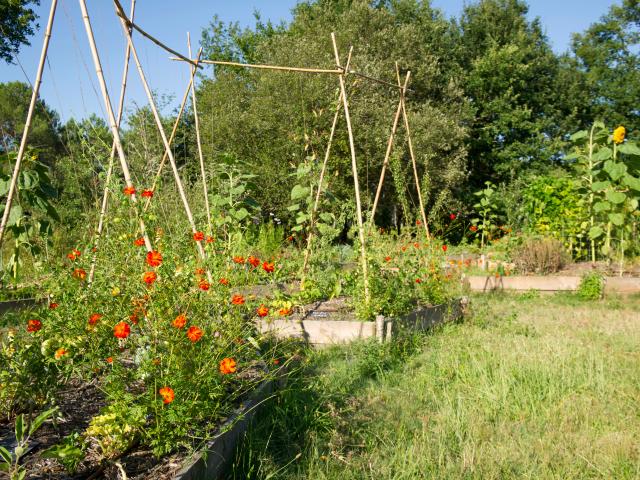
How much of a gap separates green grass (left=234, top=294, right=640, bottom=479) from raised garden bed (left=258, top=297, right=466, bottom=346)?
0.57 feet

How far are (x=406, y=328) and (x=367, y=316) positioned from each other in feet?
1.08

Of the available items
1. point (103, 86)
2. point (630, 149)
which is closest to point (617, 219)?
point (630, 149)

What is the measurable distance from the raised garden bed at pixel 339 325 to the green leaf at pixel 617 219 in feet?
10.6

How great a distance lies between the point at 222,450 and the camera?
2.05m

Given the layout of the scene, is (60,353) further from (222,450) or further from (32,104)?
(32,104)

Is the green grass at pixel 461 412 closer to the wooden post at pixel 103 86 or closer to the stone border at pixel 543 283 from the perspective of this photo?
the wooden post at pixel 103 86

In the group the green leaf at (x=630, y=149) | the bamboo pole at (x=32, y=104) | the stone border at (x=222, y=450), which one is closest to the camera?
the stone border at (x=222, y=450)

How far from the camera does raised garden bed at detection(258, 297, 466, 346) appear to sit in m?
3.93

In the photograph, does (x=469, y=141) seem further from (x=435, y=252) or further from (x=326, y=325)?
(x=326, y=325)

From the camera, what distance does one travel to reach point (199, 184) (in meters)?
6.40

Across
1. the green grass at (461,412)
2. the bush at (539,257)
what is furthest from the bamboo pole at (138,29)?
the bush at (539,257)

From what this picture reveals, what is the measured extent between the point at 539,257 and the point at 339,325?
3851mm

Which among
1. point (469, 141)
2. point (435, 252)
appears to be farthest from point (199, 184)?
point (469, 141)

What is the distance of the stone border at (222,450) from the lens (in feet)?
5.91
